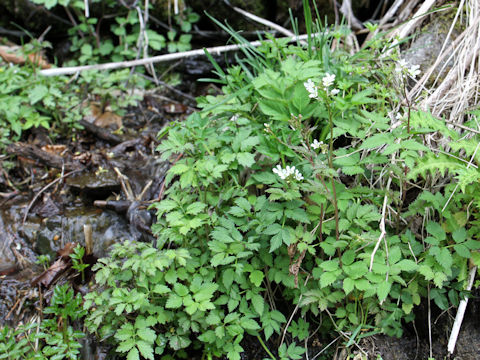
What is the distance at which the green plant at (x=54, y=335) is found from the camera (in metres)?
2.05

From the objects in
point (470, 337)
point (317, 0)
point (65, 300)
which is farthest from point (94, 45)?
point (470, 337)

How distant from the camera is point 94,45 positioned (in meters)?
4.12

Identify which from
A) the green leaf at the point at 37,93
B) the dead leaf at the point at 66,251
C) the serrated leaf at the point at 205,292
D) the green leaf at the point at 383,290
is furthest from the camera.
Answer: the green leaf at the point at 37,93

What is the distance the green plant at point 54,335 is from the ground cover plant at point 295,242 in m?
0.21

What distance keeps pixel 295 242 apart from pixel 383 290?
419 millimetres

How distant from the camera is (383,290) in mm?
1751

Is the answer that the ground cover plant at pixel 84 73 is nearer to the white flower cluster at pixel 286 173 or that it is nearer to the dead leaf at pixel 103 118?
the dead leaf at pixel 103 118

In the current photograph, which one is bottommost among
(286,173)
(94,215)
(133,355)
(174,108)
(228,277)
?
(94,215)

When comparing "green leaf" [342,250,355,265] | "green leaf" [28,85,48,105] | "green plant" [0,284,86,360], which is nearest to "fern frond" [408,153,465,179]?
"green leaf" [342,250,355,265]

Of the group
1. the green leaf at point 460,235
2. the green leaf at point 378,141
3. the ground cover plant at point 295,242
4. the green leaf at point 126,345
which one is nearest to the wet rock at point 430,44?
the ground cover plant at point 295,242

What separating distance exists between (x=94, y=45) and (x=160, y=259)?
295 cm

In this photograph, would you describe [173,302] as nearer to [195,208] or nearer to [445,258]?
[195,208]

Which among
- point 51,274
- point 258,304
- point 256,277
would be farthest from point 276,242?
point 51,274

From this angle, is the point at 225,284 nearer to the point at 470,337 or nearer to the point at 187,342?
the point at 187,342
